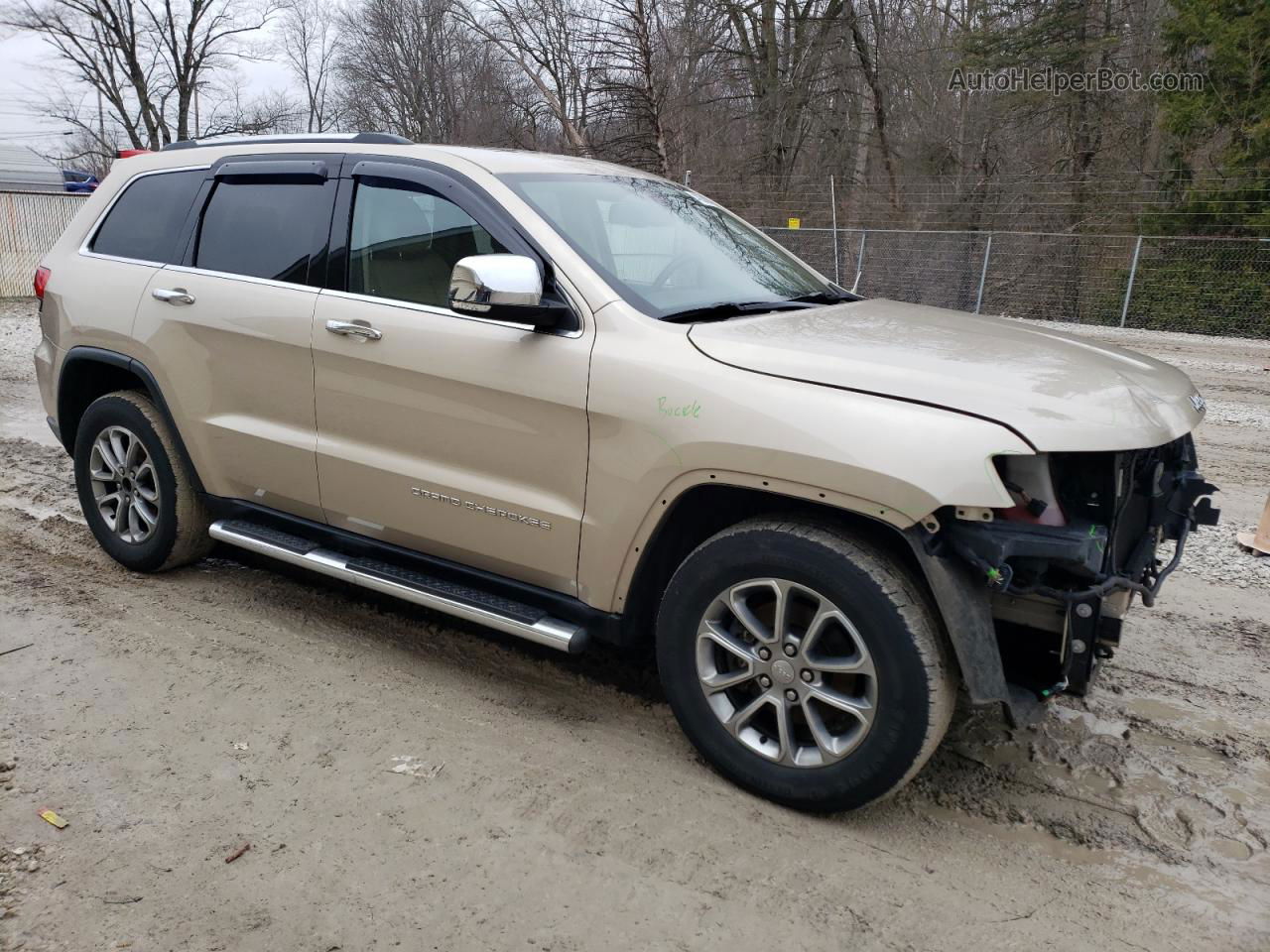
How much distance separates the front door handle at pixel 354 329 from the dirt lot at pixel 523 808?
134 centimetres

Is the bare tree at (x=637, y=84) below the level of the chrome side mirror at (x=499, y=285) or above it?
above

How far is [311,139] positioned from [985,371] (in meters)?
2.99

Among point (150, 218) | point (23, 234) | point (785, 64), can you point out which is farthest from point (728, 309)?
point (785, 64)

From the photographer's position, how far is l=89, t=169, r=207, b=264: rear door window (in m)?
4.63

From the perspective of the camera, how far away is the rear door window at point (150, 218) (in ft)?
15.2

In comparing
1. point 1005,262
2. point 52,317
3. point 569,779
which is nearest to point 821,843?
point 569,779

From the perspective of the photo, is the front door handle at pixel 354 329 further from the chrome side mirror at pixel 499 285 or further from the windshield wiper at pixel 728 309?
the windshield wiper at pixel 728 309

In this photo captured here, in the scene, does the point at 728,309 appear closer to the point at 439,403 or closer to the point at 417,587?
the point at 439,403

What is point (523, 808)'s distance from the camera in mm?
3135

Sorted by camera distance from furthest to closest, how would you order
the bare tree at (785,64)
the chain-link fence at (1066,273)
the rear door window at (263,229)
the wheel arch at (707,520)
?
the bare tree at (785,64) → the chain-link fence at (1066,273) → the rear door window at (263,229) → the wheel arch at (707,520)

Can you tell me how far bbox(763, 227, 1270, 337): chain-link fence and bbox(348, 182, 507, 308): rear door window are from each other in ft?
40.5

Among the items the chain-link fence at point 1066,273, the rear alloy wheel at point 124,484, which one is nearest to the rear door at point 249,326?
the rear alloy wheel at point 124,484

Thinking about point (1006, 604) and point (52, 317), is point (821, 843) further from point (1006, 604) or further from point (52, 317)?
point (52, 317)

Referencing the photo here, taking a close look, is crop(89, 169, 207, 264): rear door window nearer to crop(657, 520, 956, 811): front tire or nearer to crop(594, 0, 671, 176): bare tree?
crop(657, 520, 956, 811): front tire
